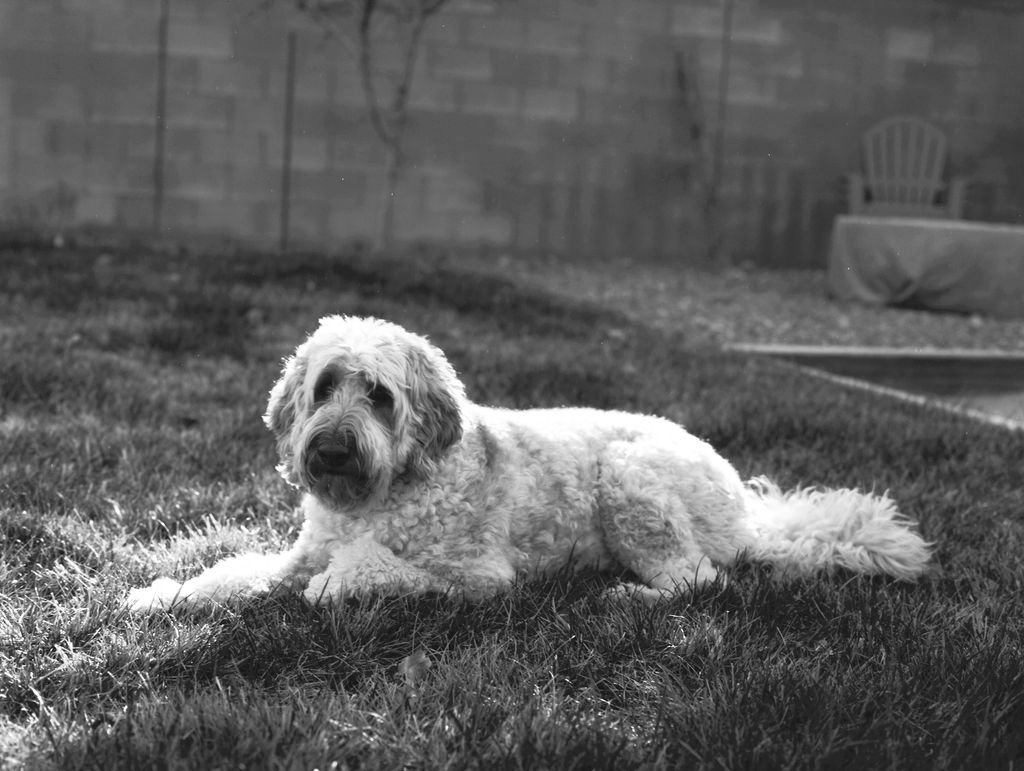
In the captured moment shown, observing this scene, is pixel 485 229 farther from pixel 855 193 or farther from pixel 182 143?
pixel 855 193

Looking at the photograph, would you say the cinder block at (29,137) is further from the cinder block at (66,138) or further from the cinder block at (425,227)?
the cinder block at (425,227)

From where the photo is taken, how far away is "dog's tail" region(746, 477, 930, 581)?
362cm

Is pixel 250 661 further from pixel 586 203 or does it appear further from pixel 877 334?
pixel 586 203

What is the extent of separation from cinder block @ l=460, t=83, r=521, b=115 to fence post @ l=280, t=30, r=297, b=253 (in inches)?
73.1

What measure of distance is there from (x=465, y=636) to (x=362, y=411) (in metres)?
0.69

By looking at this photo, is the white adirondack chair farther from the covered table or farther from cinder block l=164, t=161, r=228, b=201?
cinder block l=164, t=161, r=228, b=201

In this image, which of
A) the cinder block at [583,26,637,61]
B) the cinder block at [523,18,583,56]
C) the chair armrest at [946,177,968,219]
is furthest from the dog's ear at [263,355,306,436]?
the chair armrest at [946,177,968,219]

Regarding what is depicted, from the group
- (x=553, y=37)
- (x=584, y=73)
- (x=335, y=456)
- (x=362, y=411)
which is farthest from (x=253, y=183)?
(x=335, y=456)

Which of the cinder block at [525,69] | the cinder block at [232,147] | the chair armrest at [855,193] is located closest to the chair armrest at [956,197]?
the chair armrest at [855,193]

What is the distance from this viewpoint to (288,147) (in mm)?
12031

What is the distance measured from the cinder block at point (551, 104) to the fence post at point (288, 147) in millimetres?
2560

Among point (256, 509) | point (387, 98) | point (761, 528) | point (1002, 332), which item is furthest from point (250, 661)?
point (387, 98)

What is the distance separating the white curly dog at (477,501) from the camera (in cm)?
323

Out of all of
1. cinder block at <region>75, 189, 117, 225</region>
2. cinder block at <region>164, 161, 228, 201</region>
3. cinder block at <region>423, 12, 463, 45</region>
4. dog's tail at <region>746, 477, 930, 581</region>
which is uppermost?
cinder block at <region>423, 12, 463, 45</region>
